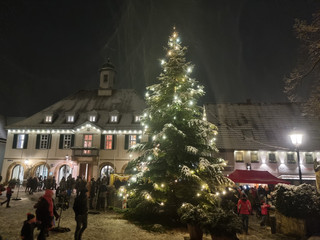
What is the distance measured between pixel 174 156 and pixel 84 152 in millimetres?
21793

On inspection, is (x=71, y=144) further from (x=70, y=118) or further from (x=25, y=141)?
(x=25, y=141)

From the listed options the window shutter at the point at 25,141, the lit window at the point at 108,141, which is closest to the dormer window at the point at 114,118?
the lit window at the point at 108,141

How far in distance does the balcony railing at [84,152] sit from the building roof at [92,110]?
10.3ft

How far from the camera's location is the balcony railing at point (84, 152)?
1232 inches

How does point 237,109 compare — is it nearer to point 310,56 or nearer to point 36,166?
point 310,56

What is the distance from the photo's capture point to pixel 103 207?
51.3 ft

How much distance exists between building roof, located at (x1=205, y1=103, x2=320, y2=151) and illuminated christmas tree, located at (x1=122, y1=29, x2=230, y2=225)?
15730mm

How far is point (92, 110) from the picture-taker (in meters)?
34.8

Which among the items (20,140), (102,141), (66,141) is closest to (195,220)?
Result: (102,141)

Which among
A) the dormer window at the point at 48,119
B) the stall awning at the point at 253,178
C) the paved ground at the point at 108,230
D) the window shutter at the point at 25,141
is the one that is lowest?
the paved ground at the point at 108,230

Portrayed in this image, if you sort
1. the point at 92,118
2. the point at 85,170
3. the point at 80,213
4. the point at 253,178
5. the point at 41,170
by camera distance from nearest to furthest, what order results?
the point at 80,213
the point at 253,178
the point at 85,170
the point at 41,170
the point at 92,118

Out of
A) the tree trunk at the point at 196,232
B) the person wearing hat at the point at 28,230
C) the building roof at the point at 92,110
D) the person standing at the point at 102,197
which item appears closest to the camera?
the person wearing hat at the point at 28,230

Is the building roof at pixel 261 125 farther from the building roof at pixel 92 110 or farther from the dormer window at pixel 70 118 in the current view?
the dormer window at pixel 70 118

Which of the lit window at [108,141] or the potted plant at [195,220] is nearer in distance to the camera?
the potted plant at [195,220]
